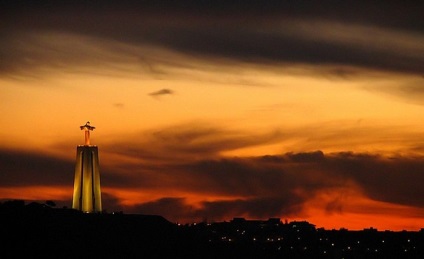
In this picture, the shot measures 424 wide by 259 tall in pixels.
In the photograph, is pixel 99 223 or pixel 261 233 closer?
pixel 99 223

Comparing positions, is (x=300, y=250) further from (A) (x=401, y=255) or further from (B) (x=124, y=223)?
(B) (x=124, y=223)

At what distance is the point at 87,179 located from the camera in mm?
119625

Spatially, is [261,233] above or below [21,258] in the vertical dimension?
above

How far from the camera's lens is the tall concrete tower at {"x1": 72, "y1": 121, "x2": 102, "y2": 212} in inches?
4715

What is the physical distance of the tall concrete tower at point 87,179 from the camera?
120 m

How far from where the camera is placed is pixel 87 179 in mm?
119625

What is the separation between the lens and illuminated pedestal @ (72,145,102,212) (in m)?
120

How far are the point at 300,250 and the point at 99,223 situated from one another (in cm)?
3499

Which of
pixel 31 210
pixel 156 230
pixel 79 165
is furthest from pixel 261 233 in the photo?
pixel 79 165

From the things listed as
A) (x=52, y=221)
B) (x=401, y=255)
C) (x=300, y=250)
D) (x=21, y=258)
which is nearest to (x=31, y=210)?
(x=52, y=221)

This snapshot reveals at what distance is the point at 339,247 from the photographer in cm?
17388

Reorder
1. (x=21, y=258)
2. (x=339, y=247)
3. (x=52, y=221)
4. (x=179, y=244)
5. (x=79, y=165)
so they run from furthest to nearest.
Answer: (x=339, y=247) < (x=179, y=244) < (x=52, y=221) < (x=79, y=165) < (x=21, y=258)

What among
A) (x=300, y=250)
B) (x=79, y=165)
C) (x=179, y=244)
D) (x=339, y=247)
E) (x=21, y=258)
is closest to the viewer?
(x=21, y=258)

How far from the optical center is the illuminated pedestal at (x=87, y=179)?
120 metres
